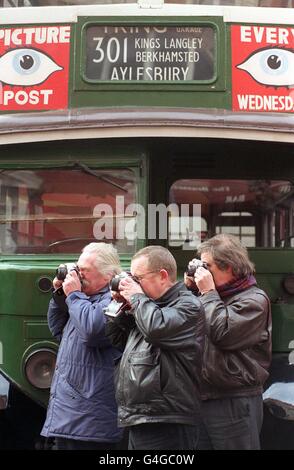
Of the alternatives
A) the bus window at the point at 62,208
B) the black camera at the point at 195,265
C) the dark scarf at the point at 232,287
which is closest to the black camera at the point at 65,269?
the black camera at the point at 195,265

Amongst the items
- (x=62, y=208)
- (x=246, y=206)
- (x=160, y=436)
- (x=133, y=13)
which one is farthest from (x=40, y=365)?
Result: (x=133, y=13)

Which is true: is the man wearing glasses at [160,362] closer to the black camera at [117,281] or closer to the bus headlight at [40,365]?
the black camera at [117,281]

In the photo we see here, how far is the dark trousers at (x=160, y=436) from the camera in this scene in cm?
→ 271

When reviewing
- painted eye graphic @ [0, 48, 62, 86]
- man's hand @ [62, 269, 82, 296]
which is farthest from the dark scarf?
painted eye graphic @ [0, 48, 62, 86]

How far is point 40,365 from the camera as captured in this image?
13.2 feet

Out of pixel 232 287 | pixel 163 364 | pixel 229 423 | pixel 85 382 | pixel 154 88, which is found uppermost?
pixel 154 88

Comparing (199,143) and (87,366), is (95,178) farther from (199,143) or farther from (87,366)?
(87,366)

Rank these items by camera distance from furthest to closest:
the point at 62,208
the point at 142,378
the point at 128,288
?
the point at 62,208 < the point at 128,288 < the point at 142,378

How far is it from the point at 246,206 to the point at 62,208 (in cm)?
146

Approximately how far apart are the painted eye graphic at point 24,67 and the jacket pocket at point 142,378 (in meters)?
2.10

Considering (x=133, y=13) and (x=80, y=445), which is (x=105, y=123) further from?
(x=80, y=445)

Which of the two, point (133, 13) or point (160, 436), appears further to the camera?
point (133, 13)

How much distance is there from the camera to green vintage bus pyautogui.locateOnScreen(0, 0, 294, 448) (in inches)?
159
